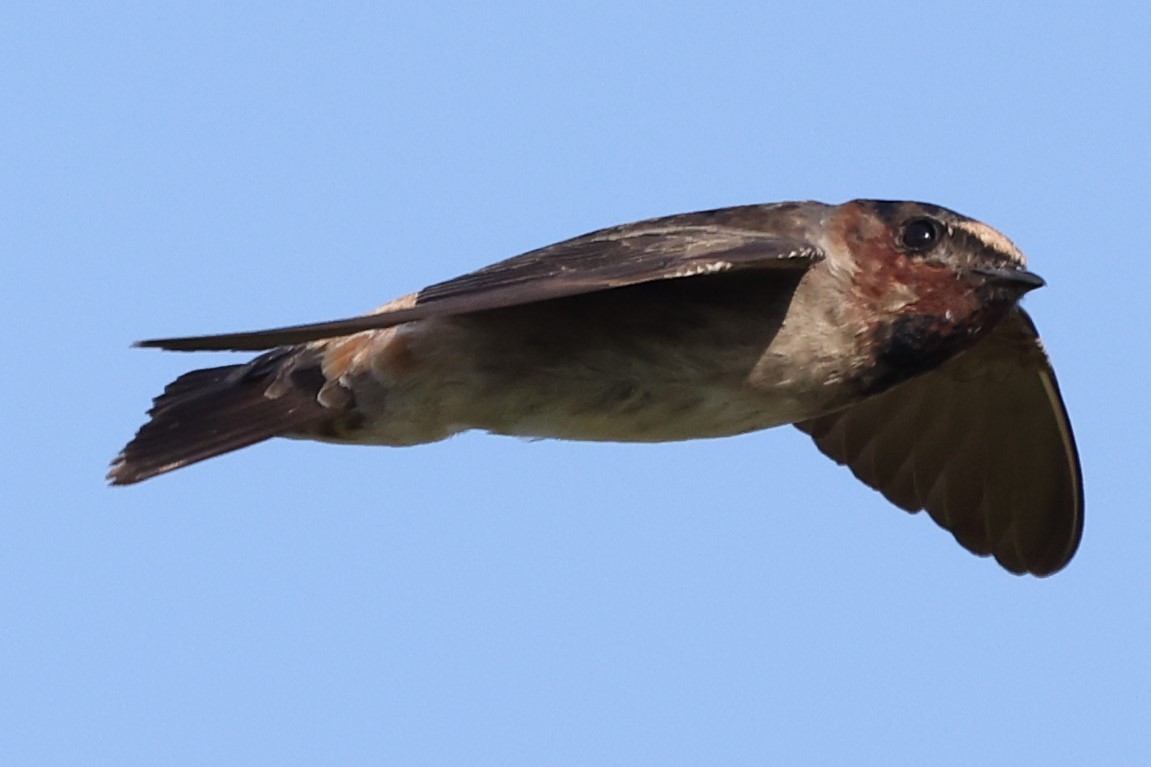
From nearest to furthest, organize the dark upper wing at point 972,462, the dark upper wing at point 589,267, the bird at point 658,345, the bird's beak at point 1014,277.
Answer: the dark upper wing at point 589,267
the bird at point 658,345
the bird's beak at point 1014,277
the dark upper wing at point 972,462

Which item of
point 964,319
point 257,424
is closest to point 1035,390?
point 964,319

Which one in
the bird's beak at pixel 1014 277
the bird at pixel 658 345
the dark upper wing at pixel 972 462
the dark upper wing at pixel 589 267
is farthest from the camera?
the dark upper wing at pixel 972 462

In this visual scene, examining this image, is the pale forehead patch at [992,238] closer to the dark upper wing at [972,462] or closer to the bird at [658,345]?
the bird at [658,345]

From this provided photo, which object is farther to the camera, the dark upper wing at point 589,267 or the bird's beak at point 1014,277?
the bird's beak at point 1014,277

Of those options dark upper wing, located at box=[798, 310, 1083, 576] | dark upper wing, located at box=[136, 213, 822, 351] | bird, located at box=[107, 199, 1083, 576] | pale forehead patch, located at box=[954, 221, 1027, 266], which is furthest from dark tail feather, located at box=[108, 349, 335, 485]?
dark upper wing, located at box=[798, 310, 1083, 576]

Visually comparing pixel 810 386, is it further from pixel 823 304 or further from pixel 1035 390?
pixel 1035 390

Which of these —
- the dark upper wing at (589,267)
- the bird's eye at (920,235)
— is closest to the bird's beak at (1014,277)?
the bird's eye at (920,235)

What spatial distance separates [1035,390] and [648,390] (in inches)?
92.9

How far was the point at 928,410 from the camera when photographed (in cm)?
975

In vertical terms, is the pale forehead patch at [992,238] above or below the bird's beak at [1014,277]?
above

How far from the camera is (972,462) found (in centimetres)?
976

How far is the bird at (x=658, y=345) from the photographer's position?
7.69m

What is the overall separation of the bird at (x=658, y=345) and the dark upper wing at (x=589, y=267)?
15 millimetres

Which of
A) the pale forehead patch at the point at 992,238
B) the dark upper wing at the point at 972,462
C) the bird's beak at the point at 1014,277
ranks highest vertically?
the pale forehead patch at the point at 992,238
